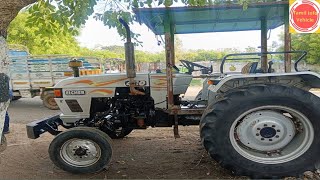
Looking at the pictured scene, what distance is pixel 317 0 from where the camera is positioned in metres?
4.28

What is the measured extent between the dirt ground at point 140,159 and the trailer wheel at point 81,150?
0.13 meters

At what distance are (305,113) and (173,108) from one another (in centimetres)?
166

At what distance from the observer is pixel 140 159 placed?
5.01 m

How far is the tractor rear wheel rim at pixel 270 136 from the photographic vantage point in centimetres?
381

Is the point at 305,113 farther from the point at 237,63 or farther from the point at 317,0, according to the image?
the point at 237,63

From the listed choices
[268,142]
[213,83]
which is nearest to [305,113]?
[268,142]

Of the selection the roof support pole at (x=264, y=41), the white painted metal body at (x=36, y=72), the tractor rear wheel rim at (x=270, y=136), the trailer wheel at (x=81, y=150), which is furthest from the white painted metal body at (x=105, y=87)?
the white painted metal body at (x=36, y=72)

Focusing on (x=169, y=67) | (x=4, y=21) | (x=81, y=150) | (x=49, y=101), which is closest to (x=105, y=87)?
(x=81, y=150)

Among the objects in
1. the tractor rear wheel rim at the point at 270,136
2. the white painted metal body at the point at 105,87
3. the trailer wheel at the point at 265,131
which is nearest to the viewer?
the trailer wheel at the point at 265,131

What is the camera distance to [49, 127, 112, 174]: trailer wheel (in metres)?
4.27

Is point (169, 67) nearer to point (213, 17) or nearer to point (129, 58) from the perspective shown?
point (129, 58)

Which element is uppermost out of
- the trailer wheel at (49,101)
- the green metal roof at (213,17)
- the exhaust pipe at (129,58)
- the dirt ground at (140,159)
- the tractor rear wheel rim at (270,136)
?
the green metal roof at (213,17)

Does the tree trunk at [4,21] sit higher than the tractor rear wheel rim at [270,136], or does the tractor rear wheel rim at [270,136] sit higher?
the tree trunk at [4,21]

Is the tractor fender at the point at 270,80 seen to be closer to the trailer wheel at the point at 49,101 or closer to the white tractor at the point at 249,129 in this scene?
the white tractor at the point at 249,129
